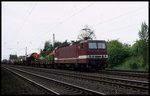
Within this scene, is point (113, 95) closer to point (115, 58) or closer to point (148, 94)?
point (148, 94)

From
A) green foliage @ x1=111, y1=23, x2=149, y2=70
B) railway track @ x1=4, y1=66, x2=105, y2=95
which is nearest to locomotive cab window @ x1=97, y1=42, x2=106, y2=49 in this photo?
green foliage @ x1=111, y1=23, x2=149, y2=70

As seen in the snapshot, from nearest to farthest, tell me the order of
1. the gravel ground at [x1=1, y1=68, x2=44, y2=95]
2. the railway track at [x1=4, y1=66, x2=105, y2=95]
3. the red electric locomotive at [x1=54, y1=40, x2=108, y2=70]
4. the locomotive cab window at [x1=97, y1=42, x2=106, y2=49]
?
the railway track at [x1=4, y1=66, x2=105, y2=95] < the gravel ground at [x1=1, y1=68, x2=44, y2=95] < the red electric locomotive at [x1=54, y1=40, x2=108, y2=70] < the locomotive cab window at [x1=97, y1=42, x2=106, y2=49]

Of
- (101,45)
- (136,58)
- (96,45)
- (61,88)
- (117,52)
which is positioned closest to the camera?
(61,88)

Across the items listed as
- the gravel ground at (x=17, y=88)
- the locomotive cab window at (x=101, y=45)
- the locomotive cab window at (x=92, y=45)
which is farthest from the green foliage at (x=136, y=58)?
the gravel ground at (x=17, y=88)

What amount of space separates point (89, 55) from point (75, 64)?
3.11m

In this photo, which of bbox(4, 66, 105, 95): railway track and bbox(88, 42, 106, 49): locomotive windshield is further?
bbox(88, 42, 106, 49): locomotive windshield

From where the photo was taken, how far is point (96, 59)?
734 inches

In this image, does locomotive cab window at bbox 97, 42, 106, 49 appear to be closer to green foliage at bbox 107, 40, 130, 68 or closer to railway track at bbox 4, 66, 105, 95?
green foliage at bbox 107, 40, 130, 68

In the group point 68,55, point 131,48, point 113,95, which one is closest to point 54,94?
point 113,95

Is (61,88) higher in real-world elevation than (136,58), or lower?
lower

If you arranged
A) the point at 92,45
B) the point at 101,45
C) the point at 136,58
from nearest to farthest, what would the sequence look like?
the point at 92,45 → the point at 101,45 → the point at 136,58

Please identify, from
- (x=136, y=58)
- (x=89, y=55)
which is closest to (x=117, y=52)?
A: (x=136, y=58)

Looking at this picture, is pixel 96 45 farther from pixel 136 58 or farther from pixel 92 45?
pixel 136 58

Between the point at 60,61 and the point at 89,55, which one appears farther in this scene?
the point at 60,61
